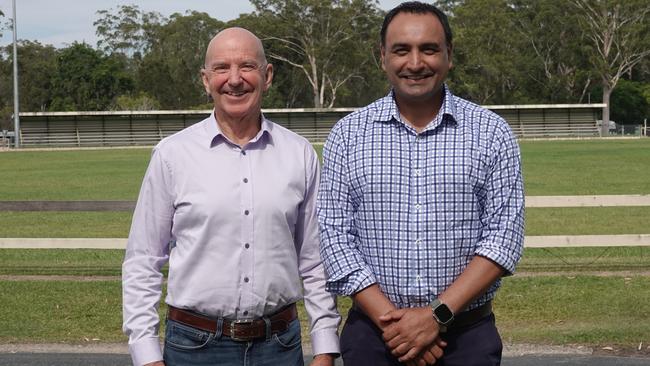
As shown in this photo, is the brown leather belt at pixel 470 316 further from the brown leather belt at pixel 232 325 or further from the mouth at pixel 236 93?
the mouth at pixel 236 93

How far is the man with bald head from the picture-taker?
3225 millimetres

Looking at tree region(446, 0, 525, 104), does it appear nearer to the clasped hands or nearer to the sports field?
the sports field

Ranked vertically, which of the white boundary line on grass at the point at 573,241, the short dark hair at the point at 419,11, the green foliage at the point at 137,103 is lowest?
the white boundary line on grass at the point at 573,241

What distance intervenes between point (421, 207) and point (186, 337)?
872 mm

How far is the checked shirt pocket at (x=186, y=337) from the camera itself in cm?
325

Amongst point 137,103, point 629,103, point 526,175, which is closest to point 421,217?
point 526,175

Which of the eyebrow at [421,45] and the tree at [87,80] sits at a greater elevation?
the tree at [87,80]

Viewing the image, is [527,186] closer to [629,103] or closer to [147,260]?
[147,260]

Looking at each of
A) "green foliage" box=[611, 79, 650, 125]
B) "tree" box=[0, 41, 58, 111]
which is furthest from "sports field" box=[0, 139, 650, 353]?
"tree" box=[0, 41, 58, 111]

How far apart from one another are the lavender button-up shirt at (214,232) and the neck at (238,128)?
1.1 inches

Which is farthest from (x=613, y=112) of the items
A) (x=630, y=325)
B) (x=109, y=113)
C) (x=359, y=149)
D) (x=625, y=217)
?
(x=359, y=149)

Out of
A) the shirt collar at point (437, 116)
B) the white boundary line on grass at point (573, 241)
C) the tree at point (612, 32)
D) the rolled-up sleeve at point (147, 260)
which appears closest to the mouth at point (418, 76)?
the shirt collar at point (437, 116)

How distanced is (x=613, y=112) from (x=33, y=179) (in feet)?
202

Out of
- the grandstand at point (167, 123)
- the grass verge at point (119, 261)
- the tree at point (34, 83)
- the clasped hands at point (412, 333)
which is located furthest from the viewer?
the tree at point (34, 83)
